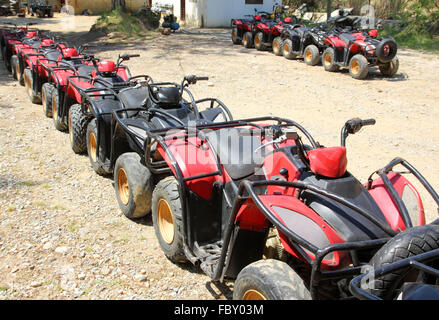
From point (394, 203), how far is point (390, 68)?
29.9 feet

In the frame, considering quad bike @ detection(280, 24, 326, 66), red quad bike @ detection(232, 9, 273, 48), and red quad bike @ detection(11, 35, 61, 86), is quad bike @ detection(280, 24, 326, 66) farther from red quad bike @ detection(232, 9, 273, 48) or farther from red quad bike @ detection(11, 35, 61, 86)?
red quad bike @ detection(11, 35, 61, 86)

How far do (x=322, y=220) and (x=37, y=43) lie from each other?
8.66 m

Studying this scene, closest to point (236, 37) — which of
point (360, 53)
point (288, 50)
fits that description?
point (288, 50)

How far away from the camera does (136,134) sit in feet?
12.9

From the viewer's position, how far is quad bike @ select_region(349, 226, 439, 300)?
5.53 feet

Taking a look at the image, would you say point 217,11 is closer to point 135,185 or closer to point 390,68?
point 390,68

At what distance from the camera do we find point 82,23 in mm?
23906

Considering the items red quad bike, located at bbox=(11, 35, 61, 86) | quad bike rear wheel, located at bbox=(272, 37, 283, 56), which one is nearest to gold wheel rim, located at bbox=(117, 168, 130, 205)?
red quad bike, located at bbox=(11, 35, 61, 86)

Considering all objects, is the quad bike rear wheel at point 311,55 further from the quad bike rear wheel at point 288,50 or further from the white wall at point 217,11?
the white wall at point 217,11

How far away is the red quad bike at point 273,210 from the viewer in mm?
2154

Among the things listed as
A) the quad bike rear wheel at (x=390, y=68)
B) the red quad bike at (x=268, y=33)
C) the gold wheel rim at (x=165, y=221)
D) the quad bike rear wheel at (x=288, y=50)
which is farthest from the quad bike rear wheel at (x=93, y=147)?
the red quad bike at (x=268, y=33)

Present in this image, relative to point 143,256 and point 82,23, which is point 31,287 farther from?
point 82,23

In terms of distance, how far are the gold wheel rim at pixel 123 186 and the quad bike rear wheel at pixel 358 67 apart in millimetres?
7963
